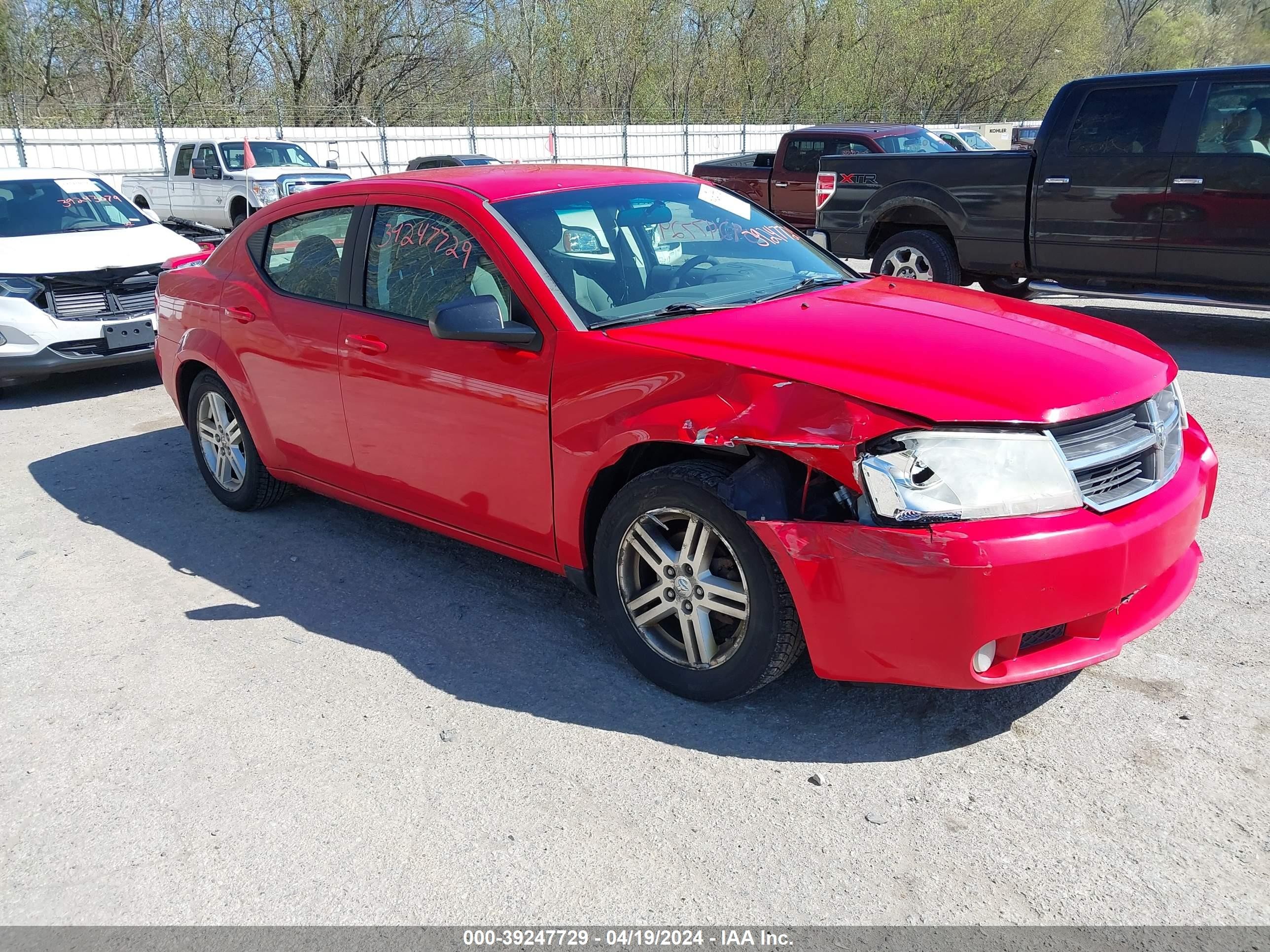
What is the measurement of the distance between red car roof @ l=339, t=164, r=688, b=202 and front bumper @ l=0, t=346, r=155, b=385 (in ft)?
14.3

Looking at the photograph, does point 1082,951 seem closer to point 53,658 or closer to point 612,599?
point 612,599

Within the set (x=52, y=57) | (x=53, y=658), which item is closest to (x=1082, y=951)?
(x=53, y=658)

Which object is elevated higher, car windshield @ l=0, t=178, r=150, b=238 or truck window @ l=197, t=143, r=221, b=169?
truck window @ l=197, t=143, r=221, b=169

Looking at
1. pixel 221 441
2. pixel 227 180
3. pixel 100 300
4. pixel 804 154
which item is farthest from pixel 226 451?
pixel 227 180

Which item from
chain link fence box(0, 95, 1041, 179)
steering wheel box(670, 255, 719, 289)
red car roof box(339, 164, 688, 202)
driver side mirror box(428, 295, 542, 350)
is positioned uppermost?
chain link fence box(0, 95, 1041, 179)

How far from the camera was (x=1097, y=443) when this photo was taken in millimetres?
3055

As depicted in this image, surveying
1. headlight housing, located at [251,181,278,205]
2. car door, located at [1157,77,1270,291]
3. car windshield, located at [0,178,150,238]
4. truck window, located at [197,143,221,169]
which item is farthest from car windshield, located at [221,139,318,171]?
car door, located at [1157,77,1270,291]

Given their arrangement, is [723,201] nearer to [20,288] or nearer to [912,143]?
[20,288]

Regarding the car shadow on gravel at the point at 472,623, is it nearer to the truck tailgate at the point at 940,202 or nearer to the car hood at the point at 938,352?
the car hood at the point at 938,352

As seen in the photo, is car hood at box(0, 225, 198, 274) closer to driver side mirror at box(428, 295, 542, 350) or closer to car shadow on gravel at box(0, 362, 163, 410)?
car shadow on gravel at box(0, 362, 163, 410)

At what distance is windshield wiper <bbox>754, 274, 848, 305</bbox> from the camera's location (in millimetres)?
3975

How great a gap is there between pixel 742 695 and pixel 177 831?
175 centimetres

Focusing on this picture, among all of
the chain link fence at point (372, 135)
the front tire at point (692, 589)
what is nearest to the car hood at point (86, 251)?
the front tire at point (692, 589)

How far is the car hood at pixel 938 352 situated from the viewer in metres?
2.96
